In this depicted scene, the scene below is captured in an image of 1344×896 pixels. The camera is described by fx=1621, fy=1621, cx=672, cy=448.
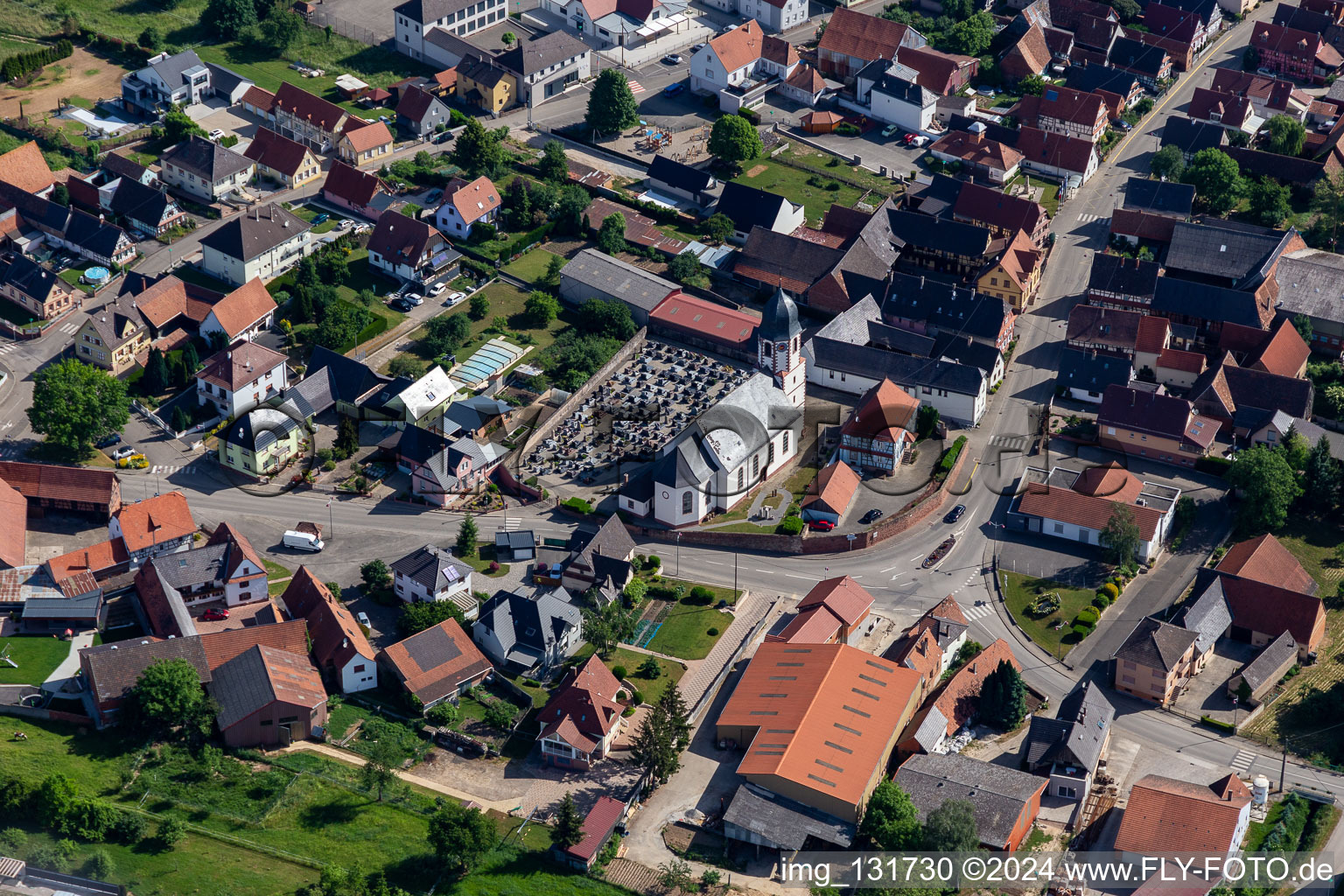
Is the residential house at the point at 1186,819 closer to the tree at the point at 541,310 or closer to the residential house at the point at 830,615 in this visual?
the residential house at the point at 830,615

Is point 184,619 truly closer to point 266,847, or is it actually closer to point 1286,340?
point 266,847

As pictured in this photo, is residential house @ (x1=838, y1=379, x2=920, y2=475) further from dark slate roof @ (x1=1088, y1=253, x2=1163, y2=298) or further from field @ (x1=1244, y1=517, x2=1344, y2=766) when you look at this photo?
field @ (x1=1244, y1=517, x2=1344, y2=766)

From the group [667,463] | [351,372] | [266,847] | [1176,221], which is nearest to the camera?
[266,847]

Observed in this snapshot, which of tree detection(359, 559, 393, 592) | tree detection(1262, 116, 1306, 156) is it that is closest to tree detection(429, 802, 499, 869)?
tree detection(359, 559, 393, 592)

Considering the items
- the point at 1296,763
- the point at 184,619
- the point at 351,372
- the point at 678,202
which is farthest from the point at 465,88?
the point at 1296,763

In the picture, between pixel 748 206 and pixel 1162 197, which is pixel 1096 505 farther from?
pixel 748 206

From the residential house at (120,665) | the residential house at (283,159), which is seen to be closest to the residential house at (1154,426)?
the residential house at (120,665)
